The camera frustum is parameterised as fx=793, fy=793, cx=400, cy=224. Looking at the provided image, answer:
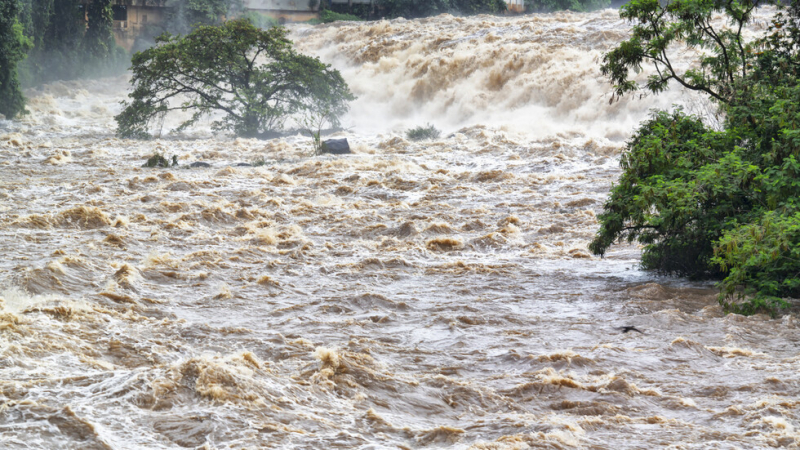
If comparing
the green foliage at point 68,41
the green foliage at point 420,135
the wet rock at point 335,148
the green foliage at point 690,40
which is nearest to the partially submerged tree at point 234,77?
the green foliage at point 420,135

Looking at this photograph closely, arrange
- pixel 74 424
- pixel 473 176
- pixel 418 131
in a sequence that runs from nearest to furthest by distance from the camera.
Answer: pixel 74 424
pixel 473 176
pixel 418 131

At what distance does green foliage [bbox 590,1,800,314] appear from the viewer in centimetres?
732

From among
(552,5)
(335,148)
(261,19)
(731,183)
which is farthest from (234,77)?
(552,5)

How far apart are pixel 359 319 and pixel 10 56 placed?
2096 centimetres

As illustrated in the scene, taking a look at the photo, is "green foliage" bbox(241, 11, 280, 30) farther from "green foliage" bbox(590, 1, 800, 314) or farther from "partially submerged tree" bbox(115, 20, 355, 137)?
"green foliage" bbox(590, 1, 800, 314)

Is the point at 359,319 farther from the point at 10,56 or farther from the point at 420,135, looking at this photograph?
the point at 10,56

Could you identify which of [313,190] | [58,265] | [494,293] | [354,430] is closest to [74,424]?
[354,430]

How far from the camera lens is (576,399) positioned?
5.80 metres

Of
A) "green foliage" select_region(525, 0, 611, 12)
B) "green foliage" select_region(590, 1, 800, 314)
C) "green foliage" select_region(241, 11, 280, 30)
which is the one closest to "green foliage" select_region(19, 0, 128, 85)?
"green foliage" select_region(241, 11, 280, 30)

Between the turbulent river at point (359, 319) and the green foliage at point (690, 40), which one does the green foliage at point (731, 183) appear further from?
the turbulent river at point (359, 319)

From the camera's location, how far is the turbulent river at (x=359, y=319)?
533 cm

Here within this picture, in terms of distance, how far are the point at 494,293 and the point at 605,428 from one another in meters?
3.53

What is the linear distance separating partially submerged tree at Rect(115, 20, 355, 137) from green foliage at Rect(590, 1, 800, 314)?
592 inches

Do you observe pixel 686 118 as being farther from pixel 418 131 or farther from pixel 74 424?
pixel 418 131
